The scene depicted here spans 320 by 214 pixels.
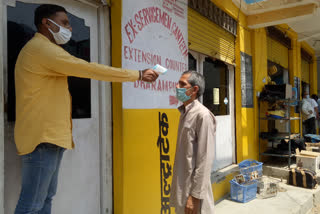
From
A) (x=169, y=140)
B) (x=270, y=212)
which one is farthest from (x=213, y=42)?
(x=270, y=212)

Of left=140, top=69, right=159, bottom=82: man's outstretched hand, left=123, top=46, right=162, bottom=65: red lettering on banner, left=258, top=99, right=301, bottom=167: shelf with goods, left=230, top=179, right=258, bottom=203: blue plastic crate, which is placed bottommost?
left=230, top=179, right=258, bottom=203: blue plastic crate

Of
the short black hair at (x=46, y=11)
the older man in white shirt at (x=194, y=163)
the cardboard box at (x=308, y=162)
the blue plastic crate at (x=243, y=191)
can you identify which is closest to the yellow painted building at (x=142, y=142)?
the blue plastic crate at (x=243, y=191)

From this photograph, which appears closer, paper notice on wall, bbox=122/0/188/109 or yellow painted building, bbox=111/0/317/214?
yellow painted building, bbox=111/0/317/214

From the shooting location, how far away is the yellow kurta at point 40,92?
163cm

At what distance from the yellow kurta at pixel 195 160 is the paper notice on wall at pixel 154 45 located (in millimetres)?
995

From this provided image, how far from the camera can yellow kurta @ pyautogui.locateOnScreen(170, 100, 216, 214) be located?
6.06 ft

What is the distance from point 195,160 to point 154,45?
5.75 feet

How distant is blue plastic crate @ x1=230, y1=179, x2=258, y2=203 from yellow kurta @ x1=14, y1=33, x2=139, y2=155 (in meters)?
3.44

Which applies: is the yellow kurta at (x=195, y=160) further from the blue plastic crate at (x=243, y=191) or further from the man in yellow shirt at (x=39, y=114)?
the blue plastic crate at (x=243, y=191)

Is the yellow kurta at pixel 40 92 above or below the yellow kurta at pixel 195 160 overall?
above

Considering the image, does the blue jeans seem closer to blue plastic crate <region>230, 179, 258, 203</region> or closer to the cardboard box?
blue plastic crate <region>230, 179, 258, 203</region>

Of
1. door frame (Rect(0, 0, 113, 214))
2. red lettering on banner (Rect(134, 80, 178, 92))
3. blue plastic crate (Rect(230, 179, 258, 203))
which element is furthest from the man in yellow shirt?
blue plastic crate (Rect(230, 179, 258, 203))

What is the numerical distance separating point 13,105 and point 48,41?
2.12 ft

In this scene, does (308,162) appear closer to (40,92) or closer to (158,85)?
(158,85)
